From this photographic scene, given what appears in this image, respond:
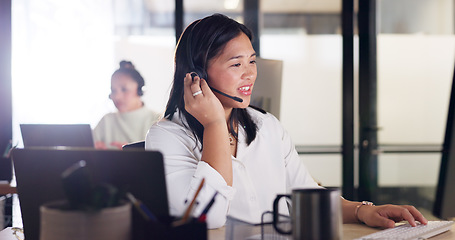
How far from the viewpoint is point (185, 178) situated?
1383 mm

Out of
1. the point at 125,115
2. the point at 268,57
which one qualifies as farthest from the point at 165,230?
the point at 268,57

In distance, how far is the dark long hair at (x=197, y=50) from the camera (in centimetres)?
165

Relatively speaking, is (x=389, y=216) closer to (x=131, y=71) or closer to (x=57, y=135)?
(x=57, y=135)

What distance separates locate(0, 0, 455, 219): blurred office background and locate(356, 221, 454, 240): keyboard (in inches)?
109

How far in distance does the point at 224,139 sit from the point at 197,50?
38cm

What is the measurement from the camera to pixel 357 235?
4.09ft

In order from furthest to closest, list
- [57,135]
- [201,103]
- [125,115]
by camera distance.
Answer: [125,115]
[57,135]
[201,103]

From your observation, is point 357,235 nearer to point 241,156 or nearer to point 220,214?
point 220,214

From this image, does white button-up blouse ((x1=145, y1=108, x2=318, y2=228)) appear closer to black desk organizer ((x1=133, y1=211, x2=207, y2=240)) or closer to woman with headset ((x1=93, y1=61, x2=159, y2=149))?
black desk organizer ((x1=133, y1=211, x2=207, y2=240))

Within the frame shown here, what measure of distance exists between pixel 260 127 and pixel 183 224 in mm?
1032

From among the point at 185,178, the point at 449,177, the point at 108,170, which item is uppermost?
the point at 108,170

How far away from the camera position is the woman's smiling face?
1.68 meters

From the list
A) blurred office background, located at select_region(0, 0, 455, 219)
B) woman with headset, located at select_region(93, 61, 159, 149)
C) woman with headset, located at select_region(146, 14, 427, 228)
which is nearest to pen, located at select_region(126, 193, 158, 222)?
woman with headset, located at select_region(146, 14, 427, 228)

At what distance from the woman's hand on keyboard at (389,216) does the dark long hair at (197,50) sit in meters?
0.58
